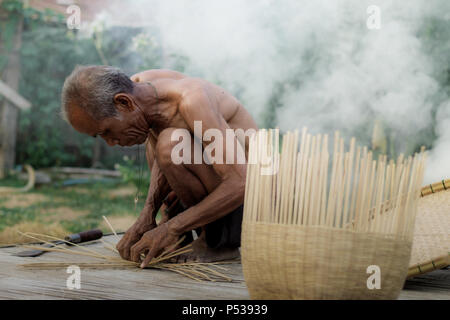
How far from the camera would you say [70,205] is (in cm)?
525

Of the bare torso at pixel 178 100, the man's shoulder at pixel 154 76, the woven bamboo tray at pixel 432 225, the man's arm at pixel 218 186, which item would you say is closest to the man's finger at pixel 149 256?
the man's arm at pixel 218 186

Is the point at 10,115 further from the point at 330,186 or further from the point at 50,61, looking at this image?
the point at 330,186

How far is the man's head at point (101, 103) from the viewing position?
175cm

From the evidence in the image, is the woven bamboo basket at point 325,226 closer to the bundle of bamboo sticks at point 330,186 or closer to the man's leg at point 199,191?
the bundle of bamboo sticks at point 330,186

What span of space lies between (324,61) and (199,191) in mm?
2969

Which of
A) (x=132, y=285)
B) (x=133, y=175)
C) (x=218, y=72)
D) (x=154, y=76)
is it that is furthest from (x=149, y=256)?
(x=218, y=72)

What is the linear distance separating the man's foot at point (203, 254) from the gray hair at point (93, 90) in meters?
0.66

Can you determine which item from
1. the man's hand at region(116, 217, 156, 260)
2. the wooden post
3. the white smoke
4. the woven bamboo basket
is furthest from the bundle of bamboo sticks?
the wooden post

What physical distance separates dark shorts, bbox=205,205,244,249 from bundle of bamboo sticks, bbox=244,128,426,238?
0.82m

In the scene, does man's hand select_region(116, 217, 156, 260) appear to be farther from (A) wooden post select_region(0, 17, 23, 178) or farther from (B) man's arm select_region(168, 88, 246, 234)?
(A) wooden post select_region(0, 17, 23, 178)

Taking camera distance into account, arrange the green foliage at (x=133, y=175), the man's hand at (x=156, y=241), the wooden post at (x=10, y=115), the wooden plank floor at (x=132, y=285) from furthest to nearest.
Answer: the wooden post at (x=10, y=115) < the green foliage at (x=133, y=175) < the man's hand at (x=156, y=241) < the wooden plank floor at (x=132, y=285)

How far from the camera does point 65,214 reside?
16.4 feet
